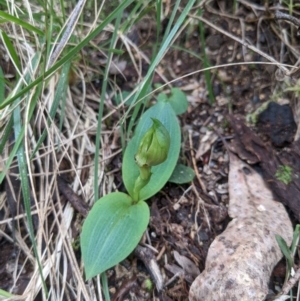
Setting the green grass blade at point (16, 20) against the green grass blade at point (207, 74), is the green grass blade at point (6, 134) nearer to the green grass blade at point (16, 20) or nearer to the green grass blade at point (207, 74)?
the green grass blade at point (16, 20)

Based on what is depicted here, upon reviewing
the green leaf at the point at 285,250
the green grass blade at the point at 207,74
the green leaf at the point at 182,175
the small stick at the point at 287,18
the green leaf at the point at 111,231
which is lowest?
the green leaf at the point at 111,231

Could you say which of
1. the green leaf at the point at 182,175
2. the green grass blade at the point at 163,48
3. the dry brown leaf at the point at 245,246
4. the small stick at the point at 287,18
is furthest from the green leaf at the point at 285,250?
the small stick at the point at 287,18

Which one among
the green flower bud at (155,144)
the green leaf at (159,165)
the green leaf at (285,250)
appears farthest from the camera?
the green leaf at (159,165)

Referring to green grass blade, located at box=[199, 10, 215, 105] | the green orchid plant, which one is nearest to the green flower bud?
the green orchid plant

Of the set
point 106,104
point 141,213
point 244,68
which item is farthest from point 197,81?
point 141,213

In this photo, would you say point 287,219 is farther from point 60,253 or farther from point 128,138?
point 60,253

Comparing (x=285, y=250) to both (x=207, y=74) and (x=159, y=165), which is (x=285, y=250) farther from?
(x=207, y=74)

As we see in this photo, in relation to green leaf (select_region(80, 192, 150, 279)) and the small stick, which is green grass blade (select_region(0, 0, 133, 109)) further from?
the small stick
